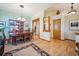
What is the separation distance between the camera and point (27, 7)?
69.3 inches

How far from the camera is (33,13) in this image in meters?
1.82

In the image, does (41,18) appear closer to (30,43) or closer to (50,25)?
(50,25)

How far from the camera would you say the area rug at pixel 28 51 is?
1706mm

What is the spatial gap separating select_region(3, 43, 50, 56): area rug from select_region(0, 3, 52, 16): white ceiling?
2.62 ft

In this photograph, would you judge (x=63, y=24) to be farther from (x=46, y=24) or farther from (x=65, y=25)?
(x=46, y=24)

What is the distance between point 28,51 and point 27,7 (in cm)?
103

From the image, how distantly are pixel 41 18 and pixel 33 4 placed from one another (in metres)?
A: 0.37

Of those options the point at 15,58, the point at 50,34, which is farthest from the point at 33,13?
the point at 15,58

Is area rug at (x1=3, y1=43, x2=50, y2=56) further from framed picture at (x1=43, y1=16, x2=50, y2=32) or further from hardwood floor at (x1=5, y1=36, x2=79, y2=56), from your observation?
framed picture at (x1=43, y1=16, x2=50, y2=32)

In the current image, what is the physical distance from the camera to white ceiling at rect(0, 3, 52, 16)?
1654mm

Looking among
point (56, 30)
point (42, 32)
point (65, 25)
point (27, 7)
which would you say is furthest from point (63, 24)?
point (27, 7)

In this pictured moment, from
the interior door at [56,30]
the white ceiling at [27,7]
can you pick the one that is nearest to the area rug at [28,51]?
the interior door at [56,30]

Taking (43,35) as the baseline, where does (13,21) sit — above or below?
above

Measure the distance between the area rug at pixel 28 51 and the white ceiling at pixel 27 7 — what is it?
799 mm
